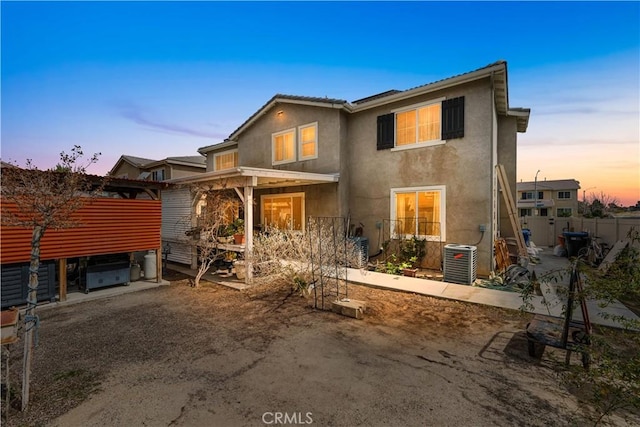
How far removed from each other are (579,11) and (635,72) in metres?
2.40

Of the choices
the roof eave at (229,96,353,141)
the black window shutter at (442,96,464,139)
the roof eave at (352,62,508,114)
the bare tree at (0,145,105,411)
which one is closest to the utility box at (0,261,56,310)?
the bare tree at (0,145,105,411)

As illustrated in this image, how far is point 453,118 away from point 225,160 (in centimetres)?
1248

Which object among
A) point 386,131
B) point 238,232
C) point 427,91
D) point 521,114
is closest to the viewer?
point 238,232

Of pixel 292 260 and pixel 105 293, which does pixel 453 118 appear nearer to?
pixel 292 260

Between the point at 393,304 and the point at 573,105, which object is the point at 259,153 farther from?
the point at 573,105

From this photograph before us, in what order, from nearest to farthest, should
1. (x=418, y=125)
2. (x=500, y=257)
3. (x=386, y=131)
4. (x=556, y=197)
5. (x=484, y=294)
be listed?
(x=484, y=294), (x=500, y=257), (x=418, y=125), (x=386, y=131), (x=556, y=197)

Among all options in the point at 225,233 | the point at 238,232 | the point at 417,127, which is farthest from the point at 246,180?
the point at 417,127

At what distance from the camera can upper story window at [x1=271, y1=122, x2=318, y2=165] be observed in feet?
38.9

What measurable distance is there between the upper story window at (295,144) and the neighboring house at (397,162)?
4cm

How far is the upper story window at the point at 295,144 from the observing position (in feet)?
38.9

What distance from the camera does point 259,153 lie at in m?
13.8

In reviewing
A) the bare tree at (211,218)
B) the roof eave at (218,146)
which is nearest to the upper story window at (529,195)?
the roof eave at (218,146)

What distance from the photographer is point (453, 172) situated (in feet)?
29.8

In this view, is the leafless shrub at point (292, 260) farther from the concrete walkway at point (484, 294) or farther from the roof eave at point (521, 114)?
the roof eave at point (521, 114)
